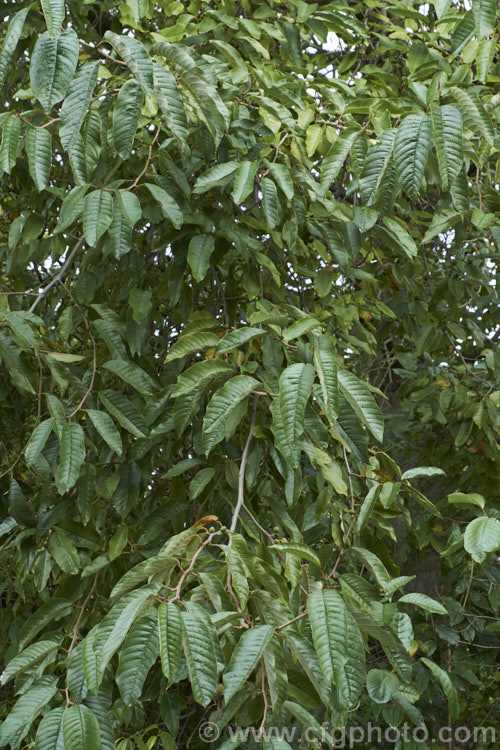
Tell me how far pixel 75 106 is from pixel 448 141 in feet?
1.81

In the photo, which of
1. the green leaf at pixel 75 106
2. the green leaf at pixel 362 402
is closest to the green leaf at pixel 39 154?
the green leaf at pixel 75 106

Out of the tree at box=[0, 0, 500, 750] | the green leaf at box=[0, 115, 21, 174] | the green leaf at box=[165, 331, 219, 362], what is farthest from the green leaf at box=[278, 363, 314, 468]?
the green leaf at box=[0, 115, 21, 174]

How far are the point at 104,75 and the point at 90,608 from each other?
3.32 feet

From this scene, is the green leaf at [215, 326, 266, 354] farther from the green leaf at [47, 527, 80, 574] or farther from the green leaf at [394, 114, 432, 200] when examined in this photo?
the green leaf at [47, 527, 80, 574]

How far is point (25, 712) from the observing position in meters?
1.00

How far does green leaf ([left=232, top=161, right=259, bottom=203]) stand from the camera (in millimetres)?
1213

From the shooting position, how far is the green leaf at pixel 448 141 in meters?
1.09

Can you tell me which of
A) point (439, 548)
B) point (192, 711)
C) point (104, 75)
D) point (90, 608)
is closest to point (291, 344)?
point (104, 75)

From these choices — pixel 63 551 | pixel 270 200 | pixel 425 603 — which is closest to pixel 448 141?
pixel 270 200

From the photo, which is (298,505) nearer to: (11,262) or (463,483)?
(11,262)

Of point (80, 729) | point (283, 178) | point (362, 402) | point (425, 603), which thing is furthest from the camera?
point (283, 178)

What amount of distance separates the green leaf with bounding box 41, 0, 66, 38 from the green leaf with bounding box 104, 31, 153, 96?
9 cm

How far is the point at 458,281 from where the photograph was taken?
221cm

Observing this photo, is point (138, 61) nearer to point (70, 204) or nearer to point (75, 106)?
point (75, 106)
